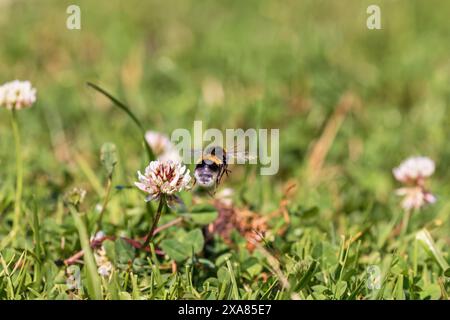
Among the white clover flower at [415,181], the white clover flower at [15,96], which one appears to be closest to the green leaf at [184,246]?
the white clover flower at [15,96]

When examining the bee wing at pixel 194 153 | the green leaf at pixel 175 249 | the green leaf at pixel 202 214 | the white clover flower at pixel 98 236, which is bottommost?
the green leaf at pixel 175 249

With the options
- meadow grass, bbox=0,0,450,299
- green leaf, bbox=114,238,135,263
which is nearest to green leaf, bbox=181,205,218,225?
meadow grass, bbox=0,0,450,299

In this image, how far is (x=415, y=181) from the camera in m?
2.36

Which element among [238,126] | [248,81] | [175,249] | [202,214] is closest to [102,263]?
[175,249]

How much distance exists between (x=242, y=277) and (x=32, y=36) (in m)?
2.74

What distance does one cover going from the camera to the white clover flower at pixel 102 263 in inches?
74.5

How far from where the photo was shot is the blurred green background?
279cm

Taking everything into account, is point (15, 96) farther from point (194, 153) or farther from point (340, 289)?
point (340, 289)

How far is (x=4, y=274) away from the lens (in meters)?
1.80

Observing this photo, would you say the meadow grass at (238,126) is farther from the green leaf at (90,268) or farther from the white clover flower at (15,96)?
the white clover flower at (15,96)

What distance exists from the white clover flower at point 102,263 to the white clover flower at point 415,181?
98cm

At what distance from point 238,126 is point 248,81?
498mm
